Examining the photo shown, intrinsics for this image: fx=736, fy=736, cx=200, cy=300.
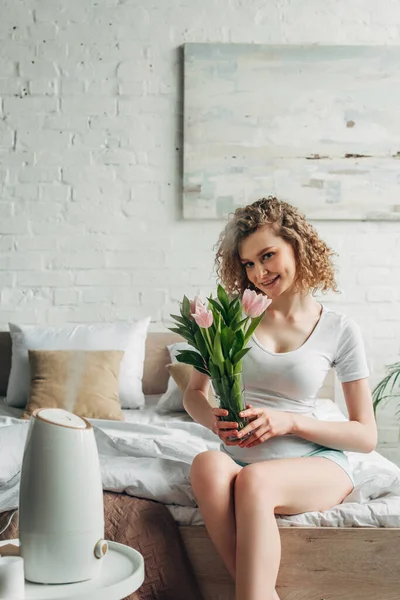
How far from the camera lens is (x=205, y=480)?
5.53ft

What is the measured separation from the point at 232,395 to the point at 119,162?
232cm

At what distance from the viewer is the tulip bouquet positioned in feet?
5.24

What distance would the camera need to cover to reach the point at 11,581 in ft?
3.69

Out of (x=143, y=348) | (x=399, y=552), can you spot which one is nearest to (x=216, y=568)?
(x=399, y=552)

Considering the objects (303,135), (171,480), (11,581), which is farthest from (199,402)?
(303,135)

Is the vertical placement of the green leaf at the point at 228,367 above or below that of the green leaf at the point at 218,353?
below

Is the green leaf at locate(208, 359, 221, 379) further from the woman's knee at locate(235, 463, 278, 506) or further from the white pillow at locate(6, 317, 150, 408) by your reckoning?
the white pillow at locate(6, 317, 150, 408)

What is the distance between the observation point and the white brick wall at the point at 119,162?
373 centimetres

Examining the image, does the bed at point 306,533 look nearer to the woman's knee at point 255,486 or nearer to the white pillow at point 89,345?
the woman's knee at point 255,486

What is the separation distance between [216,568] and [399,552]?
1.47 ft

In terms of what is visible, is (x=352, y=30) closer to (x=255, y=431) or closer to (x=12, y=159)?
(x=12, y=159)

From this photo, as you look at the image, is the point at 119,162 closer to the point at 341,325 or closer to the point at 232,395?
the point at 341,325

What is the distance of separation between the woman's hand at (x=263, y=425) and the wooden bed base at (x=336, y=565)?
23cm

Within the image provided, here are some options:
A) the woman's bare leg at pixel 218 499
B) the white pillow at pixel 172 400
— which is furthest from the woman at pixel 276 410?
the white pillow at pixel 172 400
